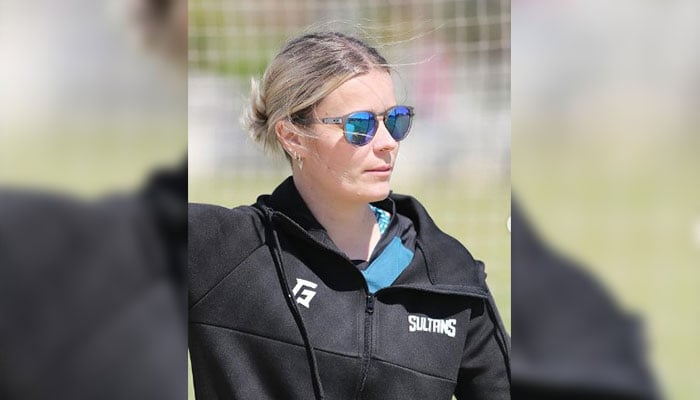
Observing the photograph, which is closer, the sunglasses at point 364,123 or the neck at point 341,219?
the sunglasses at point 364,123

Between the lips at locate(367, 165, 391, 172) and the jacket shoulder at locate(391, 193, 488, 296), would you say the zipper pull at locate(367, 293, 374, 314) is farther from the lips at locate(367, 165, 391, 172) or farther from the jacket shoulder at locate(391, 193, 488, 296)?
the lips at locate(367, 165, 391, 172)

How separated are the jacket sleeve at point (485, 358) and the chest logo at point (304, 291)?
35 centimetres

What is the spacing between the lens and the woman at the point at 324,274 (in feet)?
5.38

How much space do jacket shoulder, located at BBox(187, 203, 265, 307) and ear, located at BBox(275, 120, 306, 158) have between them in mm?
157

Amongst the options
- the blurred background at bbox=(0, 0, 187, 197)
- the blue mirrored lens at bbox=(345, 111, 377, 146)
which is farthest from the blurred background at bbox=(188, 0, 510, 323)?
the blurred background at bbox=(0, 0, 187, 197)

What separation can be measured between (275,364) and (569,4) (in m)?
0.89

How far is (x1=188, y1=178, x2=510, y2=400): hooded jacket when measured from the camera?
1634mm

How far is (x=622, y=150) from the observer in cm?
111

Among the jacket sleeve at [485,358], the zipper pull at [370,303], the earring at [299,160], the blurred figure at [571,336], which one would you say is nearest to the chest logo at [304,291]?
→ the zipper pull at [370,303]

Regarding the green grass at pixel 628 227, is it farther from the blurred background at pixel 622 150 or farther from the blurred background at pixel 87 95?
the blurred background at pixel 87 95

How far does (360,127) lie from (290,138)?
0.17 meters

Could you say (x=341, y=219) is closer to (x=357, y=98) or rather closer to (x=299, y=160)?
(x=299, y=160)

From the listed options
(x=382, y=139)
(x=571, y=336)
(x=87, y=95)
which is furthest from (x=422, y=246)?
(x=87, y=95)

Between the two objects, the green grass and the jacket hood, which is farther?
the jacket hood
